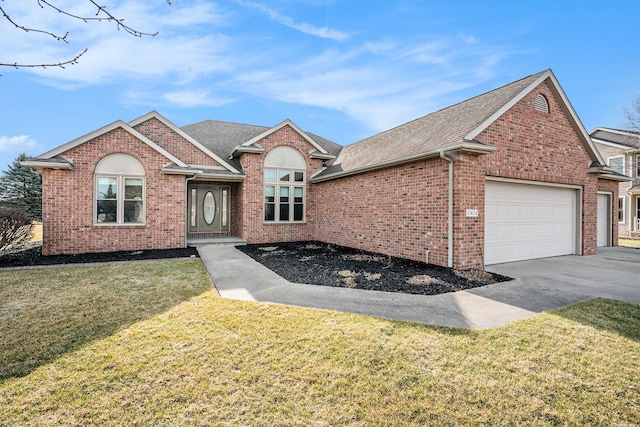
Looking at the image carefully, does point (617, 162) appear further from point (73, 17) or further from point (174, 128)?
point (73, 17)

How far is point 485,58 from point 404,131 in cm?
415

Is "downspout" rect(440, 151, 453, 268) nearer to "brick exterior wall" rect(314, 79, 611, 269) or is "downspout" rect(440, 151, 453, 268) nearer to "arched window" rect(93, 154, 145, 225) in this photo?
"brick exterior wall" rect(314, 79, 611, 269)

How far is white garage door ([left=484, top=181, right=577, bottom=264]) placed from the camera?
881 cm

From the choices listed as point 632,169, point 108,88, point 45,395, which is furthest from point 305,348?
point 632,169

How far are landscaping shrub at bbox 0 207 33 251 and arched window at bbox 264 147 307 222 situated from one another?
331 inches

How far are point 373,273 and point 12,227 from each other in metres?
11.5

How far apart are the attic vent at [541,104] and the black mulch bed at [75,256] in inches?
472

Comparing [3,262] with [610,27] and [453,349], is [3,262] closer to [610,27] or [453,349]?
[453,349]

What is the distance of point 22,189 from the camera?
28688mm

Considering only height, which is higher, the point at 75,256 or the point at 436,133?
the point at 436,133

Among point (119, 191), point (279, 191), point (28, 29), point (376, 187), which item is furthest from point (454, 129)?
point (119, 191)

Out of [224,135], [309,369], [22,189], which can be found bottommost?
[309,369]

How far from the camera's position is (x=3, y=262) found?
8.57 metres

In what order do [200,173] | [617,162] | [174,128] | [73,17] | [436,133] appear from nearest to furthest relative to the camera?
[73,17]
[436,133]
[200,173]
[174,128]
[617,162]
